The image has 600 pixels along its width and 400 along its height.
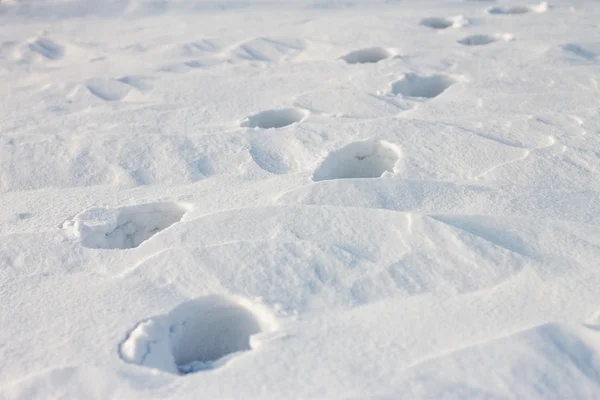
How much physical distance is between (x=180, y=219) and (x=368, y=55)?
80.9 inches

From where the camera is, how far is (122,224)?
197 centimetres

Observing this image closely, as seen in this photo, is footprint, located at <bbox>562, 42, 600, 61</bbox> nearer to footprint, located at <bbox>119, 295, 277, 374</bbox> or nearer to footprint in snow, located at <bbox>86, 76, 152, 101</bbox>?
footprint in snow, located at <bbox>86, 76, 152, 101</bbox>

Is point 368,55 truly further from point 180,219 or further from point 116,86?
point 180,219

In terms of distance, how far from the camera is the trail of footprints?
1399 mm

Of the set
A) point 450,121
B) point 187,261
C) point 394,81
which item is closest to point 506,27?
point 394,81

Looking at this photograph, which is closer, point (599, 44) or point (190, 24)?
point (599, 44)

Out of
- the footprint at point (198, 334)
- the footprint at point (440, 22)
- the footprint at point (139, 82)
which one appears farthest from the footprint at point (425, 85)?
the footprint at point (198, 334)

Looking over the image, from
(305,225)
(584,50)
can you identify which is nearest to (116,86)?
(305,225)

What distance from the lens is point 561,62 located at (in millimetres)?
3221

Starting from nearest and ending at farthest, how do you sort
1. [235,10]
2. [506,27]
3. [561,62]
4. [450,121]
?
[450,121], [561,62], [506,27], [235,10]

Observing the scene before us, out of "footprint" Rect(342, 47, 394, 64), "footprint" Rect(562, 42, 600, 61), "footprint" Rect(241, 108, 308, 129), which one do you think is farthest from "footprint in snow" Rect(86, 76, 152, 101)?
"footprint" Rect(562, 42, 600, 61)

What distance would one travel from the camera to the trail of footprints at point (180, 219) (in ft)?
4.59

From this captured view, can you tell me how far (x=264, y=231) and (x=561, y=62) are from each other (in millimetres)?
2293

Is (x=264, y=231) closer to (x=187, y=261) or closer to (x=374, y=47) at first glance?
(x=187, y=261)
